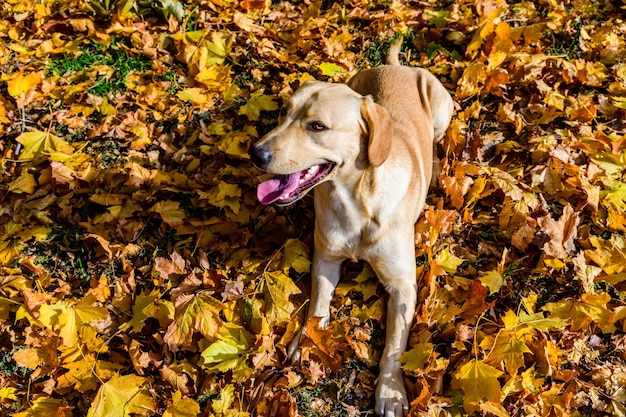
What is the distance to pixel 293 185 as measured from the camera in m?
3.41

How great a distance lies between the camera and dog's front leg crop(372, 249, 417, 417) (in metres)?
3.45

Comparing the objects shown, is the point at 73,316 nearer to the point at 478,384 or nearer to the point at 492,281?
the point at 478,384

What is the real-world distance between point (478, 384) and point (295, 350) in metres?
1.15

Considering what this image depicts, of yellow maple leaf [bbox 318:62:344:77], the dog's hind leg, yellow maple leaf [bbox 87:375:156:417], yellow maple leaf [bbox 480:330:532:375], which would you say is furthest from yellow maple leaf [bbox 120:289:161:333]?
yellow maple leaf [bbox 318:62:344:77]

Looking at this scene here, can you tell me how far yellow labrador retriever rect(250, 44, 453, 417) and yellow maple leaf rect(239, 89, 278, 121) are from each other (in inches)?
40.8

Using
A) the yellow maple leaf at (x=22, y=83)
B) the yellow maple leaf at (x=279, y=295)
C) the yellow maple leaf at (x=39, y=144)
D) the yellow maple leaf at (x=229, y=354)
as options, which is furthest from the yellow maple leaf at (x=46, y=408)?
the yellow maple leaf at (x=22, y=83)

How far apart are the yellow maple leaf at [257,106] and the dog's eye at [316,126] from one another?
1.64 m

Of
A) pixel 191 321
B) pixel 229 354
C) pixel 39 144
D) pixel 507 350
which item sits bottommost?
pixel 229 354

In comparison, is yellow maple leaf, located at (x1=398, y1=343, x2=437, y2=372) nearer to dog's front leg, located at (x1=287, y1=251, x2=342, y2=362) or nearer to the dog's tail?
dog's front leg, located at (x1=287, y1=251, x2=342, y2=362)

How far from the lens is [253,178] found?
4492 millimetres

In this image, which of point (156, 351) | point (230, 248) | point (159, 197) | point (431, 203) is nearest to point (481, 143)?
point (431, 203)

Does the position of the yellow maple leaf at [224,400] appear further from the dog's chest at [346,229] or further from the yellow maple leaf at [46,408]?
the dog's chest at [346,229]

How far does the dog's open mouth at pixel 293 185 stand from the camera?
3365mm

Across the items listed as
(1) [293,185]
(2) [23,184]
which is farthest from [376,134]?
(2) [23,184]
